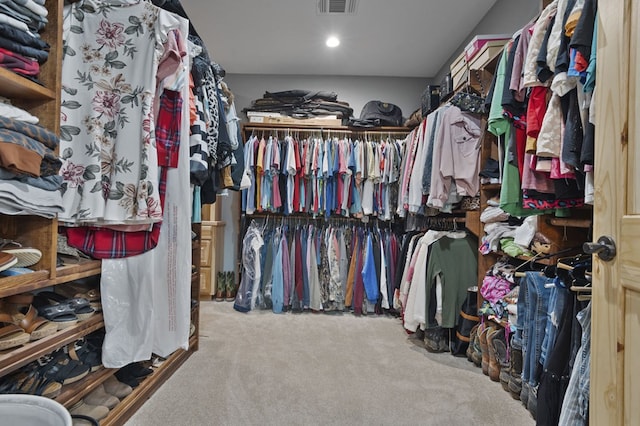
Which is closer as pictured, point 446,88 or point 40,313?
point 40,313

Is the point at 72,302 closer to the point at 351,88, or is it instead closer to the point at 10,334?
the point at 10,334

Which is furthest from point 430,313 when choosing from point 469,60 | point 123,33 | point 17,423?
point 123,33

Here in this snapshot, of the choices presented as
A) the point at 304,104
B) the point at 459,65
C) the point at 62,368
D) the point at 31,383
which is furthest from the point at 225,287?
the point at 459,65

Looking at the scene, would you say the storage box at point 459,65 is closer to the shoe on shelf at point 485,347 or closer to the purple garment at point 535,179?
the purple garment at point 535,179

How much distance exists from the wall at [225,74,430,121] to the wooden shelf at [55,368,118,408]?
303 cm

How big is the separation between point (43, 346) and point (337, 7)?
2.65 meters

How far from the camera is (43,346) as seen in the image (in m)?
1.08

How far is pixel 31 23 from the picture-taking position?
103 cm

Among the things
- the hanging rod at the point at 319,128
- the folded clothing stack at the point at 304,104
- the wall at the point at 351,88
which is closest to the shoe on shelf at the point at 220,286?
the hanging rod at the point at 319,128

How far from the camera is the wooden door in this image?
2.36 feet

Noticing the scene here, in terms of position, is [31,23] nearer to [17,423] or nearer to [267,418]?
[17,423]

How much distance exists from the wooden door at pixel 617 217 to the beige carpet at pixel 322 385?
0.95 metres

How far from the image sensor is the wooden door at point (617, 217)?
72cm

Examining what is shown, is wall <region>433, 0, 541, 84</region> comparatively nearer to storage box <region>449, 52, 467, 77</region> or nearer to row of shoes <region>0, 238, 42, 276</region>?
storage box <region>449, 52, 467, 77</region>
